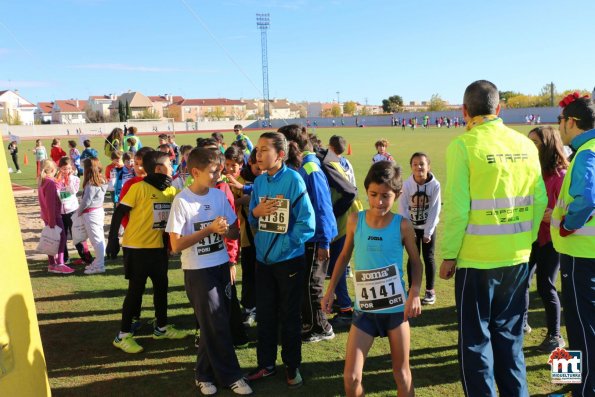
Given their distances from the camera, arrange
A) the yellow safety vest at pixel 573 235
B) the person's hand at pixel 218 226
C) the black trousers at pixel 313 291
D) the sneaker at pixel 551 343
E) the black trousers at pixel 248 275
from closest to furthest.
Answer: the yellow safety vest at pixel 573 235 < the person's hand at pixel 218 226 < the sneaker at pixel 551 343 < the black trousers at pixel 313 291 < the black trousers at pixel 248 275

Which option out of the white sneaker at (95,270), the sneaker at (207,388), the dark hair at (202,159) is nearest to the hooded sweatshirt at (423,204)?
the dark hair at (202,159)

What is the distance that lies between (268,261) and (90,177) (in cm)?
467

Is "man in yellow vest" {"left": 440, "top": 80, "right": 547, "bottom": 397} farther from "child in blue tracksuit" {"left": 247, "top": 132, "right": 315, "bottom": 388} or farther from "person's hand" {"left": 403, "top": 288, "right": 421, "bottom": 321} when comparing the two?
"child in blue tracksuit" {"left": 247, "top": 132, "right": 315, "bottom": 388}

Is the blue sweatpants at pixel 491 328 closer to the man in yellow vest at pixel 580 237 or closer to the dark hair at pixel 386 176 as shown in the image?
the man in yellow vest at pixel 580 237

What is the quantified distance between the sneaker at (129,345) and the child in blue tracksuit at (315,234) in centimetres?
178

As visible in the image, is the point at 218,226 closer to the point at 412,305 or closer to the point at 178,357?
the point at 412,305

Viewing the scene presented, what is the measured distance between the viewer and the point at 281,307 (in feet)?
13.7

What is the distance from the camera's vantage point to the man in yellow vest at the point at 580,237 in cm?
331

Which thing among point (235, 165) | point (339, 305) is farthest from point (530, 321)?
point (235, 165)

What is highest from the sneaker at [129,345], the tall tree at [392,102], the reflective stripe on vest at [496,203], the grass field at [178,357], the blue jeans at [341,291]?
the tall tree at [392,102]

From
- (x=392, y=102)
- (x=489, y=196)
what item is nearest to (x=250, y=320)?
(x=489, y=196)

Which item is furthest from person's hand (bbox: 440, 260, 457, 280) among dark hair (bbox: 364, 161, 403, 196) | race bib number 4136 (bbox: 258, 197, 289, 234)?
race bib number 4136 (bbox: 258, 197, 289, 234)

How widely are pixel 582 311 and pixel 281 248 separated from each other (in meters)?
2.39

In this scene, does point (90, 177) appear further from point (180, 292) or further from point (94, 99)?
point (94, 99)
